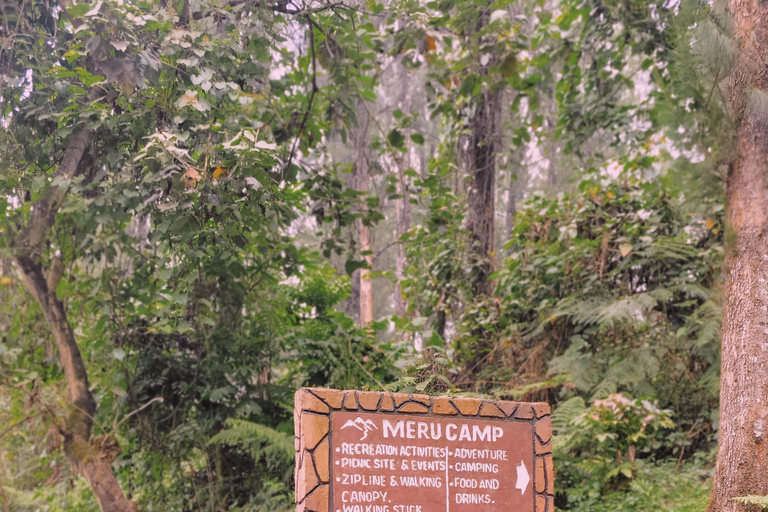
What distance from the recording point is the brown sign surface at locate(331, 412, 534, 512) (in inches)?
104

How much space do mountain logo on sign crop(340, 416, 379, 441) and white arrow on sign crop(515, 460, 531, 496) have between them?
0.74 meters

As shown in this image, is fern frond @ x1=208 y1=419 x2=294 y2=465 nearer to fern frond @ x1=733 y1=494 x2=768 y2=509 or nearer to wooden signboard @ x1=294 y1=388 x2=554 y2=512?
wooden signboard @ x1=294 y1=388 x2=554 y2=512

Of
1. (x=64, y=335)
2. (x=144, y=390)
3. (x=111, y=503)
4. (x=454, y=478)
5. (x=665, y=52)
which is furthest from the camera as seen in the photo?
(x=665, y=52)

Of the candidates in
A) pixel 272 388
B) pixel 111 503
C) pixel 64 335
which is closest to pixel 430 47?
pixel 272 388

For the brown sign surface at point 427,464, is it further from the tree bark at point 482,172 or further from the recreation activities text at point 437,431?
the tree bark at point 482,172

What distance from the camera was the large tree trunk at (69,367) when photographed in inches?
187

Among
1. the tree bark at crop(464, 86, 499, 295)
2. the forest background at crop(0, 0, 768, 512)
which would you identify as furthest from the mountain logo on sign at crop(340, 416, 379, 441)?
the tree bark at crop(464, 86, 499, 295)

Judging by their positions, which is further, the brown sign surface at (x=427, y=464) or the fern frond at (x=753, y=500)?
the fern frond at (x=753, y=500)

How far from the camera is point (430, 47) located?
16.5 ft

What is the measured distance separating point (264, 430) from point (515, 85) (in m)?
3.69

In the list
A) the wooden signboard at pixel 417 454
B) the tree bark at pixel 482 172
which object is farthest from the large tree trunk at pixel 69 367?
the tree bark at pixel 482 172

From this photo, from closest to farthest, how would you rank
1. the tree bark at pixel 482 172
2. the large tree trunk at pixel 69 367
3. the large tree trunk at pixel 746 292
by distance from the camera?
1. the large tree trunk at pixel 746 292
2. the large tree trunk at pixel 69 367
3. the tree bark at pixel 482 172

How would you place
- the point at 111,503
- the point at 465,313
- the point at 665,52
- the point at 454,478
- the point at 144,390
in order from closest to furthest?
the point at 454,478 → the point at 111,503 → the point at 144,390 → the point at 665,52 → the point at 465,313

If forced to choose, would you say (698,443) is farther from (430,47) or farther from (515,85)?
(430,47)
